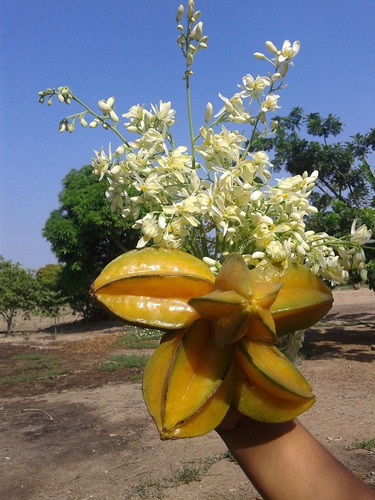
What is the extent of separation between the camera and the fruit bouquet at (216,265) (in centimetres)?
99

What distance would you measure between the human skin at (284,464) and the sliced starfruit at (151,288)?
25 centimetres

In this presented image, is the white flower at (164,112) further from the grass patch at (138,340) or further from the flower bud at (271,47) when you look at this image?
the grass patch at (138,340)

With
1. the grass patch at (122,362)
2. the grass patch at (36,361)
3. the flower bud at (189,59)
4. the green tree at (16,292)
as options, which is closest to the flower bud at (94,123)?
the flower bud at (189,59)

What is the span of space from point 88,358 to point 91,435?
20.2 ft

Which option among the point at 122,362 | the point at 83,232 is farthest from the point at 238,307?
the point at 83,232

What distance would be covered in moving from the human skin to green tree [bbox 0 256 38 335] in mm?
17598

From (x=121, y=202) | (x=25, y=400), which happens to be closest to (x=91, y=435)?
(x=25, y=400)

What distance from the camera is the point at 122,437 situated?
6.32 meters

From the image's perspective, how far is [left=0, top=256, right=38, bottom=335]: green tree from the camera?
1783cm

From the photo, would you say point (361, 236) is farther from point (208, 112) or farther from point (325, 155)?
point (325, 155)

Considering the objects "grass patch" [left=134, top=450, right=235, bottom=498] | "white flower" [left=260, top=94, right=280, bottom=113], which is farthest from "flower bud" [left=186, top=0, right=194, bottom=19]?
"grass patch" [left=134, top=450, right=235, bottom=498]

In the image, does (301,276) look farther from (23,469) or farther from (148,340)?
(148,340)

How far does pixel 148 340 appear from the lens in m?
14.8

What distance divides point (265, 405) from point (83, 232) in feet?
56.2
